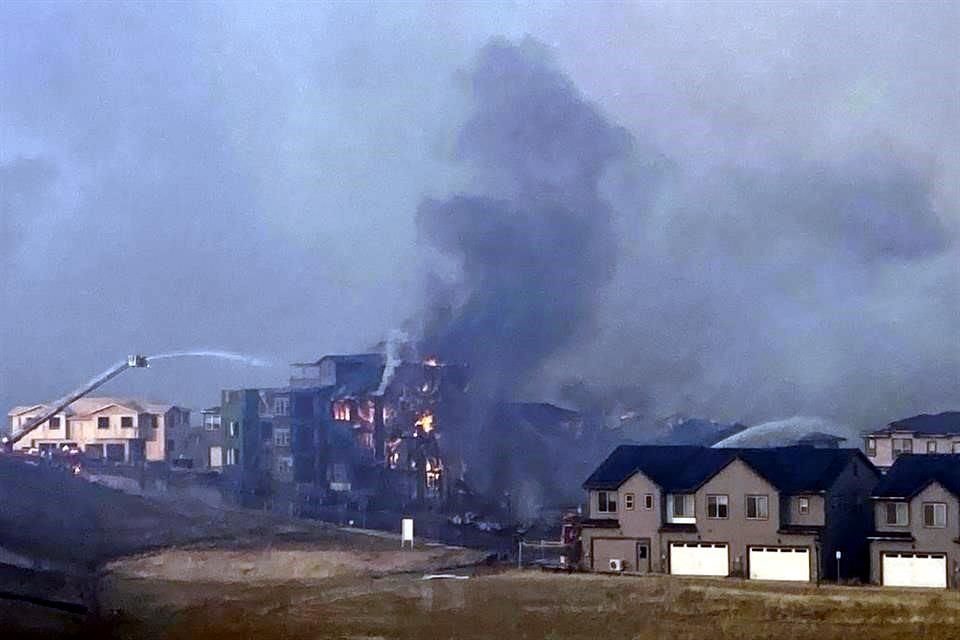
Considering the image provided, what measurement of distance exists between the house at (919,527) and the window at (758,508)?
3.31ft

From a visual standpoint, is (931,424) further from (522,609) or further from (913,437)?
(522,609)

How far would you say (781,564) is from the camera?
12.8m

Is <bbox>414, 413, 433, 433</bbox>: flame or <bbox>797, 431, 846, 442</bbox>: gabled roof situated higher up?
<bbox>414, 413, 433, 433</bbox>: flame

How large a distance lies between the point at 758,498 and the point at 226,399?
6627 mm

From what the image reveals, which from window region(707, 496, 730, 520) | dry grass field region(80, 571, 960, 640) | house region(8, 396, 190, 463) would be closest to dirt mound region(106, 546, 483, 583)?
dry grass field region(80, 571, 960, 640)

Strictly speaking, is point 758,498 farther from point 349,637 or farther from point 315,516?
point 315,516

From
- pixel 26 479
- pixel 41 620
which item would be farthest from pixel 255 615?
pixel 26 479

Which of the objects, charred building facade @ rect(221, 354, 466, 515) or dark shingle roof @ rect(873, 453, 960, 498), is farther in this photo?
charred building facade @ rect(221, 354, 466, 515)

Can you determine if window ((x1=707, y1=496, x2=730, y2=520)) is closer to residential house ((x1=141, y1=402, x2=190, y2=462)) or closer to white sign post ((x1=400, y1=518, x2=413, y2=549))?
white sign post ((x1=400, y1=518, x2=413, y2=549))

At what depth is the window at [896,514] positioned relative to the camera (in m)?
12.6

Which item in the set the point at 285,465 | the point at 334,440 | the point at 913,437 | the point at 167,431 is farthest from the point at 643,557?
the point at 167,431

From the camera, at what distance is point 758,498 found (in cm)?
1287

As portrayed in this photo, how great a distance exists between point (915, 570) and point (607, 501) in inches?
119

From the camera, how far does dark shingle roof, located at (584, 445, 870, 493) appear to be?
12.9m
